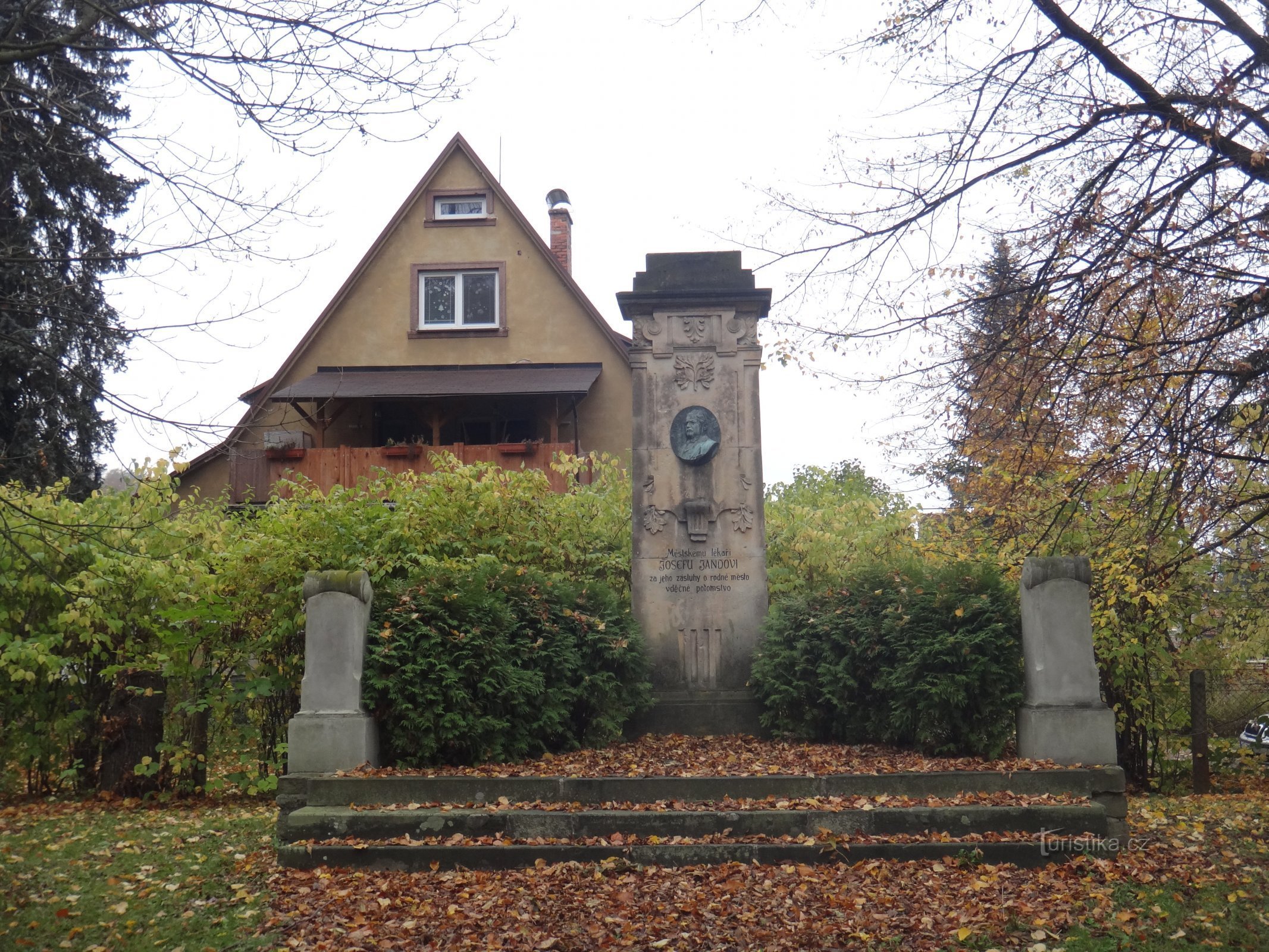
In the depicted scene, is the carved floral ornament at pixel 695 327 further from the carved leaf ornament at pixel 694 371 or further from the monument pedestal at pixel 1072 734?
the monument pedestal at pixel 1072 734

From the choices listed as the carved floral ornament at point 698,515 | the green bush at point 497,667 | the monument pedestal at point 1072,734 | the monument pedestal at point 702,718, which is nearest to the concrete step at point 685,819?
the monument pedestal at point 1072,734

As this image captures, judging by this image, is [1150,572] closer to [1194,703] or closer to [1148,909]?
[1194,703]

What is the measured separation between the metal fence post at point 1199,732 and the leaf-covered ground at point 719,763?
4445mm

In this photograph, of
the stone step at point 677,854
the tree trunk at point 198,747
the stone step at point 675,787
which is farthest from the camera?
the tree trunk at point 198,747

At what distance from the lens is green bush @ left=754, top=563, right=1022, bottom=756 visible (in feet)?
25.6

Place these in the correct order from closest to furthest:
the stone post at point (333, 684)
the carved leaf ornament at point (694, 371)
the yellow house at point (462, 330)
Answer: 1. the stone post at point (333, 684)
2. the carved leaf ornament at point (694, 371)
3. the yellow house at point (462, 330)

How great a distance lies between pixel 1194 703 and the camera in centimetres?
1088

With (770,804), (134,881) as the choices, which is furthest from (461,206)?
(770,804)

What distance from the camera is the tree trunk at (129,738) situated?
10078 mm

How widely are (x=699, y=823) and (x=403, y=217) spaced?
60.7 ft

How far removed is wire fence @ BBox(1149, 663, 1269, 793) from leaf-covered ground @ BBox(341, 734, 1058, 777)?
4406mm

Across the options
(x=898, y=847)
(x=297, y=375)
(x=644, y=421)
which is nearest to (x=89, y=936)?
(x=898, y=847)

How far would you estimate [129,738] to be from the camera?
10.1m

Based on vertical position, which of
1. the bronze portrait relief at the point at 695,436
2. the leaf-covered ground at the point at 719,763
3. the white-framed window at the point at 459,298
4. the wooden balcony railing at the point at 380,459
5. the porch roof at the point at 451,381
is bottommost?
the leaf-covered ground at the point at 719,763
